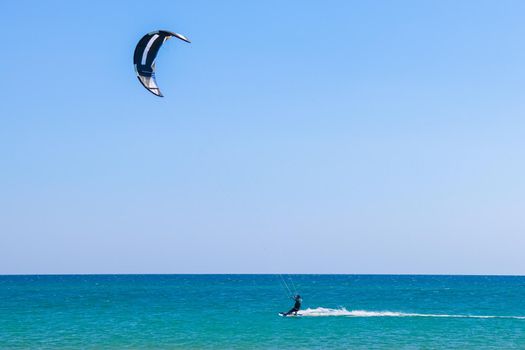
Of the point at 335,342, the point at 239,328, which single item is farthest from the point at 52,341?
the point at 335,342

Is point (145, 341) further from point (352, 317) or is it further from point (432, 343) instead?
point (352, 317)

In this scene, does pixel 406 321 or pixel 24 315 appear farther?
pixel 24 315

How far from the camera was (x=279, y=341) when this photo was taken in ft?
85.9

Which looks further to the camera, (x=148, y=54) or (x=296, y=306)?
(x=296, y=306)

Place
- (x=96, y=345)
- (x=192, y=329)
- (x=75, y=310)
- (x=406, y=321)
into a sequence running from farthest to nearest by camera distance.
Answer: (x=75, y=310) → (x=406, y=321) → (x=192, y=329) → (x=96, y=345)

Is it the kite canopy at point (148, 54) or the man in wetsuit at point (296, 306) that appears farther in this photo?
the man in wetsuit at point (296, 306)

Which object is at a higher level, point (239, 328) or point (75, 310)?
point (75, 310)

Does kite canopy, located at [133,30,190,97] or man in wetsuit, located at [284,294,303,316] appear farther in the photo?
man in wetsuit, located at [284,294,303,316]

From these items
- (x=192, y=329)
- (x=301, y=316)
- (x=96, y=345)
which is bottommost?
(x=96, y=345)

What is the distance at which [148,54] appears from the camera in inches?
739

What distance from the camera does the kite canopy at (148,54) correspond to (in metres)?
18.2

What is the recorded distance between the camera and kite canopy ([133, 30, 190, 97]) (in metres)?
18.2

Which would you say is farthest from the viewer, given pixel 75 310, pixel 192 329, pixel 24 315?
pixel 75 310

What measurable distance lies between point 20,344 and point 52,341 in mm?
1366
